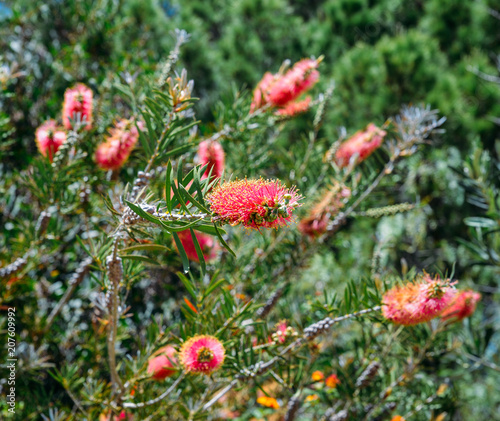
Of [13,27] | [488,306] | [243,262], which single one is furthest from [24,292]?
[488,306]

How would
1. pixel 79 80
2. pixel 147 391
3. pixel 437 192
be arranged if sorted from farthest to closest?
pixel 437 192 → pixel 79 80 → pixel 147 391

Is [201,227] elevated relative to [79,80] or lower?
lower

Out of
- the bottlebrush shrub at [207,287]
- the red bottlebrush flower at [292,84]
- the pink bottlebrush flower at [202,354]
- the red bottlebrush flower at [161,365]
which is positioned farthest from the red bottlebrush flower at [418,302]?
the red bottlebrush flower at [292,84]

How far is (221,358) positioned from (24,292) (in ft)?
2.01

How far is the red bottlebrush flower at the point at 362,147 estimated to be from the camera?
3.47 feet

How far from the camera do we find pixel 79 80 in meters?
1.42

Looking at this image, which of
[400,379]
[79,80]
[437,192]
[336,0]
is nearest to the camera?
[400,379]

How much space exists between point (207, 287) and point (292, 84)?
0.53 meters

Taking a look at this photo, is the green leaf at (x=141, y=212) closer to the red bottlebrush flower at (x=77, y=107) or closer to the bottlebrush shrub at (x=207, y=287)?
the bottlebrush shrub at (x=207, y=287)

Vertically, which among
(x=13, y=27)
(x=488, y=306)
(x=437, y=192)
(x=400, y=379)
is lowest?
(x=488, y=306)

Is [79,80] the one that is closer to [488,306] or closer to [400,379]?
[400,379]

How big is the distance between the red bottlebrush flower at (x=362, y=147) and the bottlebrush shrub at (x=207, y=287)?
21mm

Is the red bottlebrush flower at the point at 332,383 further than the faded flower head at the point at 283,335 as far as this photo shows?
Yes

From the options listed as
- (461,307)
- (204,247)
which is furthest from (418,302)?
(204,247)
